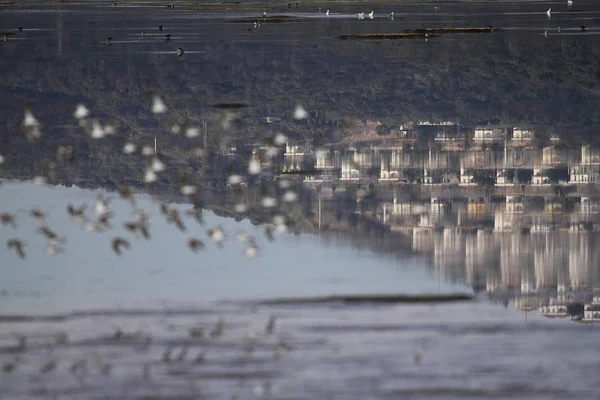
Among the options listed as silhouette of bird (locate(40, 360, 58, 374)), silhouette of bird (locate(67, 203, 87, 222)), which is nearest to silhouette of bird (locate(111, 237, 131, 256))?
silhouette of bird (locate(67, 203, 87, 222))

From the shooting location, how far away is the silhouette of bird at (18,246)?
1588cm

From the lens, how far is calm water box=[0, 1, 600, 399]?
1144 centimetres

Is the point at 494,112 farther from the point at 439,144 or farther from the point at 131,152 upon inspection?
the point at 131,152

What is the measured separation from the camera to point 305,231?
17.1 metres

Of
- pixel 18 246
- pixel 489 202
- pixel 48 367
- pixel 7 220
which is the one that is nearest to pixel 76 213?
pixel 7 220

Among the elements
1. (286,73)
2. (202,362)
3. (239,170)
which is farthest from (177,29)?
(202,362)

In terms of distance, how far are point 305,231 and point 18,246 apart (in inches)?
151

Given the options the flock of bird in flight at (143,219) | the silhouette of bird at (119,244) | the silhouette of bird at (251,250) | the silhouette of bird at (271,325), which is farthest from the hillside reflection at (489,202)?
the silhouette of bird at (119,244)

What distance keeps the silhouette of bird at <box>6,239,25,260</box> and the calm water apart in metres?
0.08

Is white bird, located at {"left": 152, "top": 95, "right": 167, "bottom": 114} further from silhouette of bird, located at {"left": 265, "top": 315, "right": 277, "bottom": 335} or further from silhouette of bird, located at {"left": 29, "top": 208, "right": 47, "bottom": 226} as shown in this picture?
silhouette of bird, located at {"left": 265, "top": 315, "right": 277, "bottom": 335}

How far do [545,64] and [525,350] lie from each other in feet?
82.1

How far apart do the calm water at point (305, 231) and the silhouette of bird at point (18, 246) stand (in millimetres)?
79

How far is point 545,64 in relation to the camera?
117 feet

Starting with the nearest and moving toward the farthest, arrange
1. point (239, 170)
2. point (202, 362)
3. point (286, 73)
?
point (202, 362)
point (239, 170)
point (286, 73)
